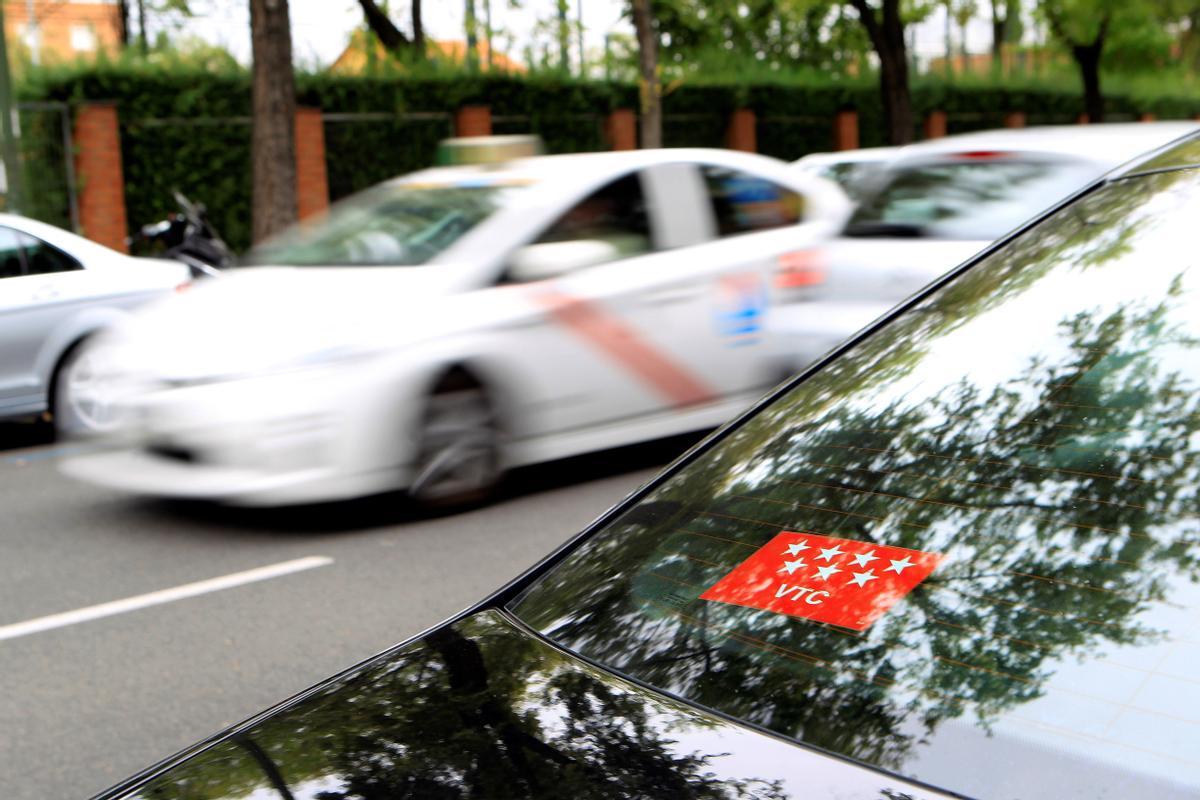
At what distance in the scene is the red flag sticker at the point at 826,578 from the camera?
1.76 meters

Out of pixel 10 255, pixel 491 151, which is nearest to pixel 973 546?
pixel 491 151

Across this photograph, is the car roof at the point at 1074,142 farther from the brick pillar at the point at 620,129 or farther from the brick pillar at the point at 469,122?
the brick pillar at the point at 620,129

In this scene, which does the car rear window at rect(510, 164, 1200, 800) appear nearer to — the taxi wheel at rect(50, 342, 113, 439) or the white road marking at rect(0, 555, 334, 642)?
the white road marking at rect(0, 555, 334, 642)

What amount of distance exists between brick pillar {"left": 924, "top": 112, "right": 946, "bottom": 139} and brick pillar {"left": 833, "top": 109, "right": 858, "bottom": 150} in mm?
4092

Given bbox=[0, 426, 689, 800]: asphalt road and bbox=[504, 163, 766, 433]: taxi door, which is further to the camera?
bbox=[504, 163, 766, 433]: taxi door

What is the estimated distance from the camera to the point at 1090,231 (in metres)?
2.17

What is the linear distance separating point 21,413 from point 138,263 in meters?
1.40

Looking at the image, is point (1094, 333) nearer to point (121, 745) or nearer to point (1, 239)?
point (121, 745)

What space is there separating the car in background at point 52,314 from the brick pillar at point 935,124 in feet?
83.2

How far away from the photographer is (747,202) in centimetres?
813

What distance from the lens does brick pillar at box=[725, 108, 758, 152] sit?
26312mm

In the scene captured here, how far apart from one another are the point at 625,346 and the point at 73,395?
4277mm

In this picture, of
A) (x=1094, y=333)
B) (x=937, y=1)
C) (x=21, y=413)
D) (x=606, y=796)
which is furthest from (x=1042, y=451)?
(x=937, y=1)

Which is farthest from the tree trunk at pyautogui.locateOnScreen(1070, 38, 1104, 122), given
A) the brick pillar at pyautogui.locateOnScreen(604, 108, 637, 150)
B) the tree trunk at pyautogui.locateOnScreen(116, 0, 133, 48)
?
the tree trunk at pyautogui.locateOnScreen(116, 0, 133, 48)
